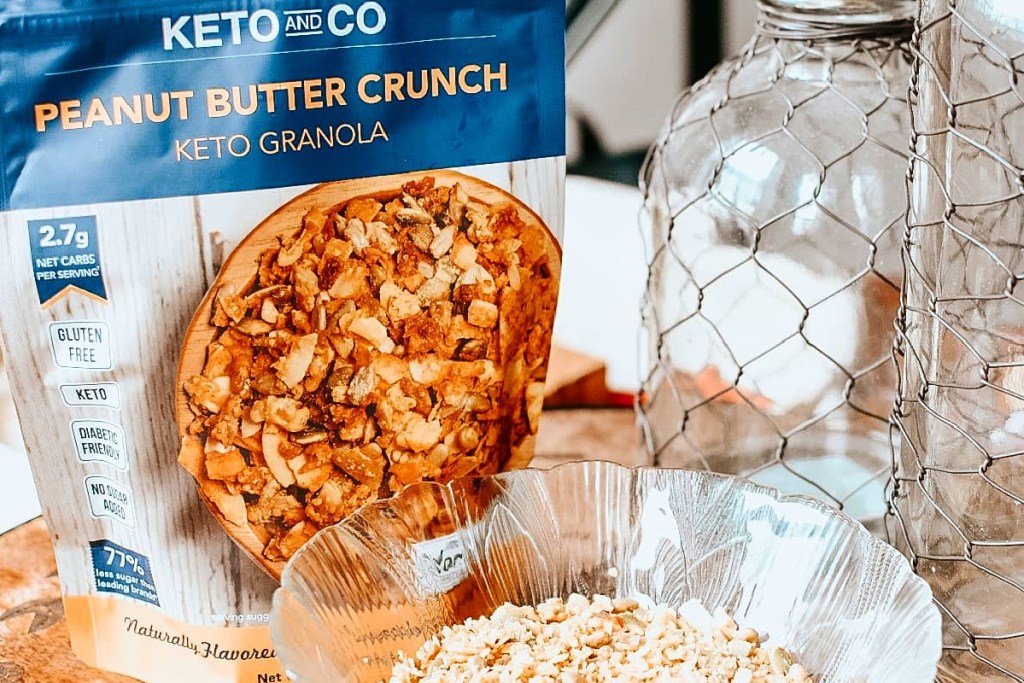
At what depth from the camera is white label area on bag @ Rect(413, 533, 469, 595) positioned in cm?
47

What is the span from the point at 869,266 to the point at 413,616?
276mm

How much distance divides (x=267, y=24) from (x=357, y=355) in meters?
0.13

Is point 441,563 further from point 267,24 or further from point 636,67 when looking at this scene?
point 636,67

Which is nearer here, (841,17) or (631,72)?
(841,17)

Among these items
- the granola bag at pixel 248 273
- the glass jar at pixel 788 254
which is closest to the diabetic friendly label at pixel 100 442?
the granola bag at pixel 248 273

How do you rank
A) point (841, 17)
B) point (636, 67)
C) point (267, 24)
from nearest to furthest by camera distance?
point (267, 24), point (841, 17), point (636, 67)

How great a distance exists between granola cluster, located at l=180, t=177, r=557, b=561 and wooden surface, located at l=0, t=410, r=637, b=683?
0.12m

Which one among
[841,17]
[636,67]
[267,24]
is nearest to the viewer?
[267,24]

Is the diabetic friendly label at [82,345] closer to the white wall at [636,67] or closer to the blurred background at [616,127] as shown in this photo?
the blurred background at [616,127]

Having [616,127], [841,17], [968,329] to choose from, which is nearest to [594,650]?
[968,329]

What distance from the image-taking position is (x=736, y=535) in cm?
48

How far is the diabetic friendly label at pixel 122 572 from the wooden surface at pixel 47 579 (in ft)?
0.14

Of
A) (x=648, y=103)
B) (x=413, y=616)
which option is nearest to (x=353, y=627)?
(x=413, y=616)

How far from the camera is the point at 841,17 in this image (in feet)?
1.69
